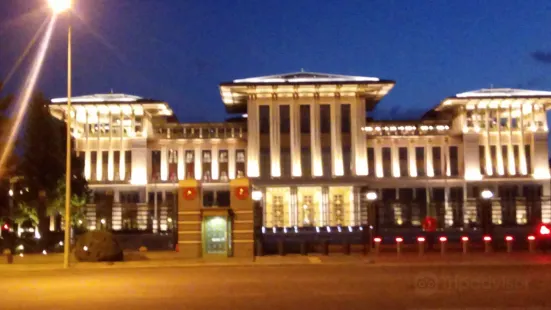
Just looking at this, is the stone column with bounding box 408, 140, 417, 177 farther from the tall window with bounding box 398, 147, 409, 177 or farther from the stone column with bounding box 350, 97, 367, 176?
the stone column with bounding box 350, 97, 367, 176

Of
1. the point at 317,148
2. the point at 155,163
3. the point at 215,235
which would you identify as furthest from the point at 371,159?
the point at 215,235

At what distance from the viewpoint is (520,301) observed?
50.7 ft

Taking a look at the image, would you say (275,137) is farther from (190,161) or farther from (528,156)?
(528,156)

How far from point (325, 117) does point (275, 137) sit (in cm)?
545

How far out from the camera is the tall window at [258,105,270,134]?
256ft

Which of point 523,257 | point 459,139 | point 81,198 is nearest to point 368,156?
point 459,139

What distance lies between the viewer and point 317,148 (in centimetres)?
7775

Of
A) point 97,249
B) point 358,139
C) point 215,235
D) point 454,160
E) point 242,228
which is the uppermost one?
point 358,139

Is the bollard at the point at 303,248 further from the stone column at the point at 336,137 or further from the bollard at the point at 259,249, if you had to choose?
the stone column at the point at 336,137

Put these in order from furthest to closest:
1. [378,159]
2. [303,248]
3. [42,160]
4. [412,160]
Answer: [378,159]
[412,160]
[42,160]
[303,248]

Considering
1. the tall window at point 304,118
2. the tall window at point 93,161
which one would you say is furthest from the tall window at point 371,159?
the tall window at point 93,161

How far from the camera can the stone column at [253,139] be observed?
77.3m

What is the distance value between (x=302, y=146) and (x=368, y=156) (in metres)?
7.34

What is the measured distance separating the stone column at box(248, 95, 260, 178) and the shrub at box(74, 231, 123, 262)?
145 feet
